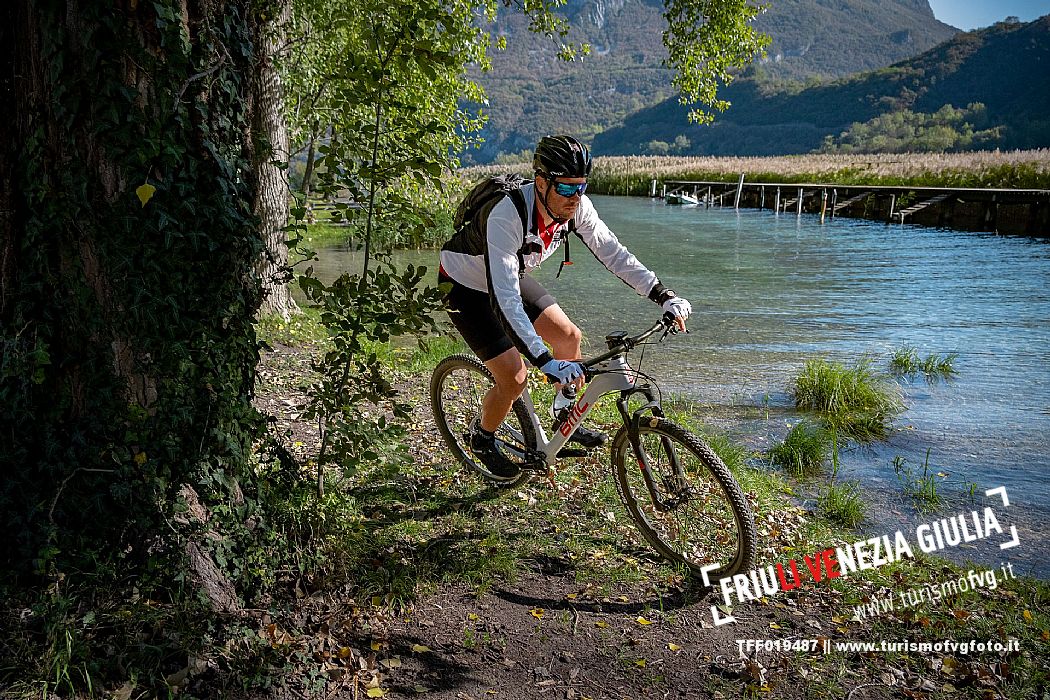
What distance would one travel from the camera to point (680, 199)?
5656cm

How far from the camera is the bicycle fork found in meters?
4.78

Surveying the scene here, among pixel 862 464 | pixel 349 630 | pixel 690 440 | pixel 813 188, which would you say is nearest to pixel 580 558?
pixel 690 440

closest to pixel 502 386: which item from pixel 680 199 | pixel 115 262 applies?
pixel 115 262

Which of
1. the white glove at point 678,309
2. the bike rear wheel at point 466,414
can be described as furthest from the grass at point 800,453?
the white glove at point 678,309

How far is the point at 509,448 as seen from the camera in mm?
5820

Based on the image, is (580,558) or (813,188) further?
(813,188)

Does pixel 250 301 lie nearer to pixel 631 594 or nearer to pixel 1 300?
pixel 1 300

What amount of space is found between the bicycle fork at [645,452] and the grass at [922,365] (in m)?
8.02

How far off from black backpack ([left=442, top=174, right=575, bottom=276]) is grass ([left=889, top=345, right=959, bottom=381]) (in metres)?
8.54

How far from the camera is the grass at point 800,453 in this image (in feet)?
25.0

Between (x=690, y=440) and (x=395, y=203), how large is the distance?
7.00 feet

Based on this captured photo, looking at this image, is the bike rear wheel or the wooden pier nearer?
the bike rear wheel

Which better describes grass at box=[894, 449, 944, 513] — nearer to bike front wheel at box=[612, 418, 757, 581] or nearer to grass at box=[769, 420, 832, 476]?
grass at box=[769, 420, 832, 476]

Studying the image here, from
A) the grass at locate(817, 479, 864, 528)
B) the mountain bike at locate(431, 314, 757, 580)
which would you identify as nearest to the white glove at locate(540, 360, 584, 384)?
the mountain bike at locate(431, 314, 757, 580)
